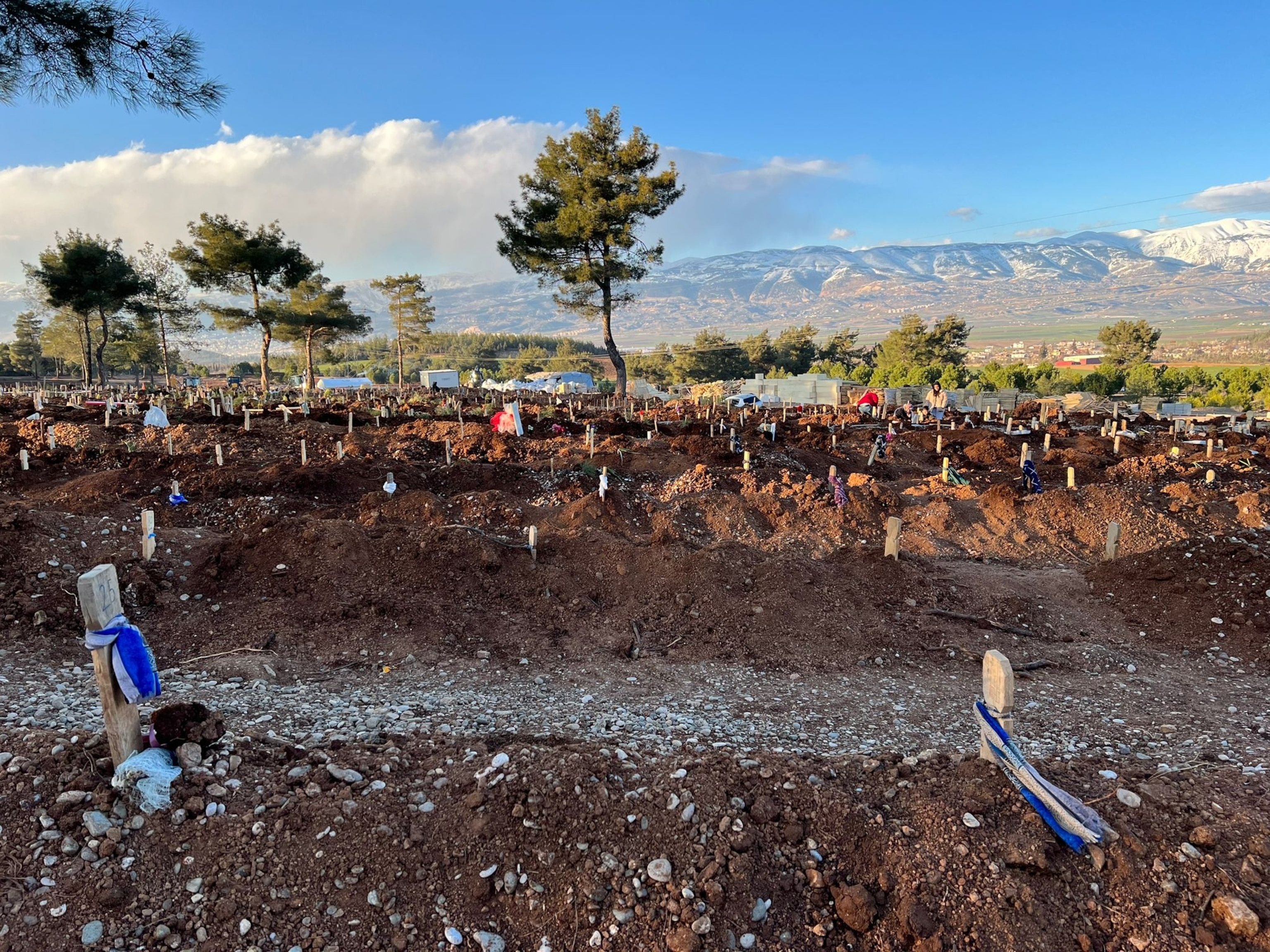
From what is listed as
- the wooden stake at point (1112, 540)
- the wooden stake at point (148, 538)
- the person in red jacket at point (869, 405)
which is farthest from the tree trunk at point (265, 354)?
the wooden stake at point (1112, 540)

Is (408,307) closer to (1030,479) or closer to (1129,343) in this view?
(1030,479)

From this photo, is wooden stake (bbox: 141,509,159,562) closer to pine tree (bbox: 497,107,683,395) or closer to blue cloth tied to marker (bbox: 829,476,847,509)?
blue cloth tied to marker (bbox: 829,476,847,509)

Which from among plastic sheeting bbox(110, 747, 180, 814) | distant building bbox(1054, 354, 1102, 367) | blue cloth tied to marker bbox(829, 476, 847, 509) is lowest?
blue cloth tied to marker bbox(829, 476, 847, 509)

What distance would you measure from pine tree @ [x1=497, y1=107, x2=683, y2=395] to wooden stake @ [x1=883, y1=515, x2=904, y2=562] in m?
24.0

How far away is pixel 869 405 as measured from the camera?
31.3 metres

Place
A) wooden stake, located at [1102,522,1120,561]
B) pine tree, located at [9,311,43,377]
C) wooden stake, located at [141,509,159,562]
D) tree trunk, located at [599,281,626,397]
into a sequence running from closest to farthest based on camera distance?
1. wooden stake, located at [141,509,159,562]
2. wooden stake, located at [1102,522,1120,561]
3. tree trunk, located at [599,281,626,397]
4. pine tree, located at [9,311,43,377]

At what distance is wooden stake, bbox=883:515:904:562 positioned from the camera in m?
8.05

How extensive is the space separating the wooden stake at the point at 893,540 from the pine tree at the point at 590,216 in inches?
944

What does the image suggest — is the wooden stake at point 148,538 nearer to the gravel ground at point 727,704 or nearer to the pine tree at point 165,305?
the gravel ground at point 727,704

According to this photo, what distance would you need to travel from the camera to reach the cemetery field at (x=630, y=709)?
279 cm

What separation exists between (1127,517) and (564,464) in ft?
33.7

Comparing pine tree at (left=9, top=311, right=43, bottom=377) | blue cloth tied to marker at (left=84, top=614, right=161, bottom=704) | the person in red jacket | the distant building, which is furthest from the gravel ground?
the distant building

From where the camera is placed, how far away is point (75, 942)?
101 inches

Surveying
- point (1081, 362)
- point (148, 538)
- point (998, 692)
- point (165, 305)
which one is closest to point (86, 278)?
point (165, 305)
